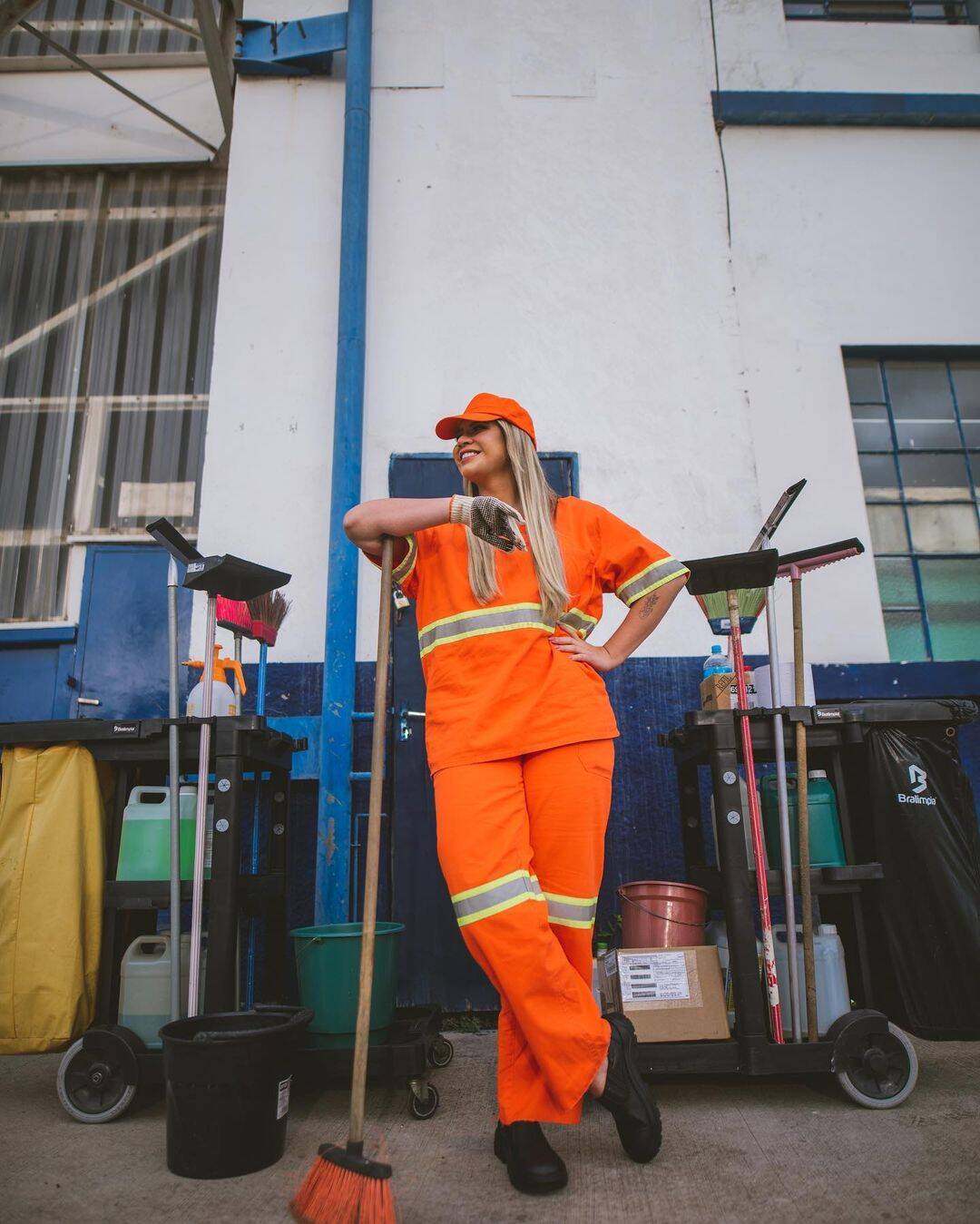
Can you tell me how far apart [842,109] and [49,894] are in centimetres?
561

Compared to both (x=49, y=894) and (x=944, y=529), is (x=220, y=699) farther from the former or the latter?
(x=944, y=529)

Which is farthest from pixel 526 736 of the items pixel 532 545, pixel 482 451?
pixel 482 451

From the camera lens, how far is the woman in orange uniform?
1958mm

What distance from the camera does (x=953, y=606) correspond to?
14.3ft

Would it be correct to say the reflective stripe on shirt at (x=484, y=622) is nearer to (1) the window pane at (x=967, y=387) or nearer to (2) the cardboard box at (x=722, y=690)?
(2) the cardboard box at (x=722, y=690)

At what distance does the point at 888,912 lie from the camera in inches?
102

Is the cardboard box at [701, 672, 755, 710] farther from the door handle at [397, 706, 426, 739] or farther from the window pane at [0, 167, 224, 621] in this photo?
the window pane at [0, 167, 224, 621]

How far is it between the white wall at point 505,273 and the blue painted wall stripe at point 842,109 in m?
0.19

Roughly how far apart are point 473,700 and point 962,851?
1.68 metres

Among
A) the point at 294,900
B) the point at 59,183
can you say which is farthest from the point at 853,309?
the point at 59,183

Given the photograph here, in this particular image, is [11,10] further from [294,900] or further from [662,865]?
[662,865]

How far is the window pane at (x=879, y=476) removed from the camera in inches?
177

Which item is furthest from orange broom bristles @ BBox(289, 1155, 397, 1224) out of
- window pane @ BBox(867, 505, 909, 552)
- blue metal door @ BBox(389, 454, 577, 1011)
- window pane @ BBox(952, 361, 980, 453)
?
window pane @ BBox(952, 361, 980, 453)

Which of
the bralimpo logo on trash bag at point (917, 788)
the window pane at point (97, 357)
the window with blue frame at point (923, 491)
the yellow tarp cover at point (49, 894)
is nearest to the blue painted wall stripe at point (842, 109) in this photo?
the window with blue frame at point (923, 491)
